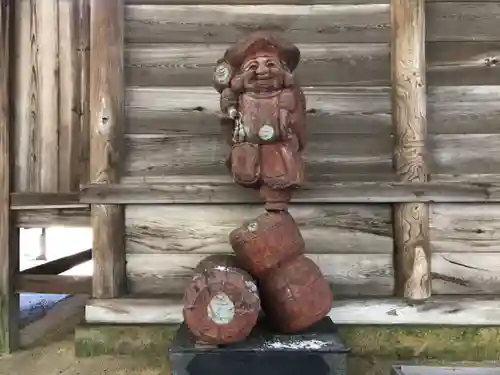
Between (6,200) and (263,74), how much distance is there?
1598 millimetres

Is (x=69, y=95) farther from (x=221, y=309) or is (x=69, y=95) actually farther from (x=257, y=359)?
(x=257, y=359)

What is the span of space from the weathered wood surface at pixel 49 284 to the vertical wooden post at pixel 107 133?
249 mm

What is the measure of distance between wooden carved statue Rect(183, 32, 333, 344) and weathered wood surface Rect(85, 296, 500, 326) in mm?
504

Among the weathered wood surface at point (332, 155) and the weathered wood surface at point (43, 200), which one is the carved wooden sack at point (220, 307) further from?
the weathered wood surface at point (43, 200)

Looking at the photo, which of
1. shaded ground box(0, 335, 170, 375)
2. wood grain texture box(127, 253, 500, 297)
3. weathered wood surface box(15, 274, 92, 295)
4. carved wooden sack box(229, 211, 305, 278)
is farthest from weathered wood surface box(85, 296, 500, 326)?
carved wooden sack box(229, 211, 305, 278)

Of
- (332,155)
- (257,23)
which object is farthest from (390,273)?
(257,23)

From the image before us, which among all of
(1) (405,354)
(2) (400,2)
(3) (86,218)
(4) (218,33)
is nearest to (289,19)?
(4) (218,33)

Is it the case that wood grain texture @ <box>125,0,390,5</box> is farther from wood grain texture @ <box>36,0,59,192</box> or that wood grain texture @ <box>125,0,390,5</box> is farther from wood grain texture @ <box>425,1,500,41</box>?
wood grain texture @ <box>36,0,59,192</box>

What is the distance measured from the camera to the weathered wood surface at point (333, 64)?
2848 mm

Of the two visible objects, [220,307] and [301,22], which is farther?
[301,22]

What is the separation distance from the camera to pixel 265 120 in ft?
7.41

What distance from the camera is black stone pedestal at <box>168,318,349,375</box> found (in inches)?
79.9

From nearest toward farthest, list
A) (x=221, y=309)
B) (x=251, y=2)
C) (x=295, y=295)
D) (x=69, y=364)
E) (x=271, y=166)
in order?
(x=221, y=309), (x=295, y=295), (x=271, y=166), (x=69, y=364), (x=251, y=2)

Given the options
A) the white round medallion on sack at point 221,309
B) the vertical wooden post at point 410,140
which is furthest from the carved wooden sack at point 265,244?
the vertical wooden post at point 410,140
